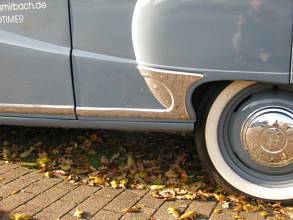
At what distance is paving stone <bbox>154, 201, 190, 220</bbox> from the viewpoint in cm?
295

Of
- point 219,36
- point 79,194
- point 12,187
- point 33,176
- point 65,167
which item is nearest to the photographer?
point 219,36

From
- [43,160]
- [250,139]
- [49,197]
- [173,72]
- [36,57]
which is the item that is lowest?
[49,197]

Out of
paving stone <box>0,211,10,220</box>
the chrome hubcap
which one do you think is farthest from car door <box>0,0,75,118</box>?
the chrome hubcap

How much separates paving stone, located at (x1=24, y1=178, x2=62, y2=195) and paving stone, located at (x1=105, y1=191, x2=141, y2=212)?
54 centimetres

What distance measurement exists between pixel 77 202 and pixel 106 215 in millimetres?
268

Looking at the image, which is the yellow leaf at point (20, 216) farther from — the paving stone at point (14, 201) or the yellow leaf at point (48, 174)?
the yellow leaf at point (48, 174)

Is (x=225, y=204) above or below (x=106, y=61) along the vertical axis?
below

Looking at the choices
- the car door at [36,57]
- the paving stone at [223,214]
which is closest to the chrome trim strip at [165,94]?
the car door at [36,57]

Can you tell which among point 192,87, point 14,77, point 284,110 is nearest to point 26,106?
point 14,77

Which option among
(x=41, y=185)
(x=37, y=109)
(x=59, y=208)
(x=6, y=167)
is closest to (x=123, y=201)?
(x=59, y=208)

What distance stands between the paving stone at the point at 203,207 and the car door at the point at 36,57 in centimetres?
101

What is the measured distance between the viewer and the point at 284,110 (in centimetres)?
295

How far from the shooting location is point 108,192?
129 inches

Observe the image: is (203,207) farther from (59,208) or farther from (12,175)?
(12,175)
